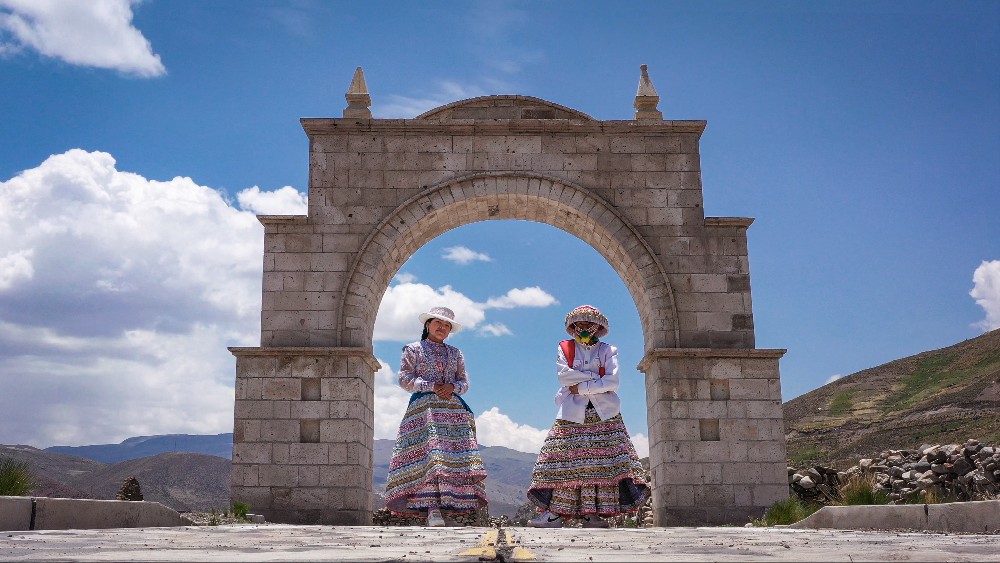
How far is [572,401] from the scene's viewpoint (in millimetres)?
9578

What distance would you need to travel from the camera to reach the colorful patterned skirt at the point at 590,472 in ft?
30.9

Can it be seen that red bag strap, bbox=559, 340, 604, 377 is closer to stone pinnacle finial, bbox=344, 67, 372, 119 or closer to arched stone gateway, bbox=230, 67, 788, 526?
arched stone gateway, bbox=230, 67, 788, 526

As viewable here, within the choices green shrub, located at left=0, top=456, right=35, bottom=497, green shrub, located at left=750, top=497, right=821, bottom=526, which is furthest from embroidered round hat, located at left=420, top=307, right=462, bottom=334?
green shrub, located at left=0, top=456, right=35, bottom=497

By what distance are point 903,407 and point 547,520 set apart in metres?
28.2

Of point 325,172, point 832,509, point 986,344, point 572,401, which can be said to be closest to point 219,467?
point 325,172

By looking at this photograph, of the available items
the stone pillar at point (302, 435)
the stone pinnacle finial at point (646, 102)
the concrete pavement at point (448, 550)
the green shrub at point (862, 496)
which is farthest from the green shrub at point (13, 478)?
the stone pinnacle finial at point (646, 102)

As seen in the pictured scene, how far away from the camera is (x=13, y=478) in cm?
721

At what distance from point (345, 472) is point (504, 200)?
384 centimetres

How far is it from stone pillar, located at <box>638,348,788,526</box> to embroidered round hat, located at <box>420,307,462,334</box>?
253cm

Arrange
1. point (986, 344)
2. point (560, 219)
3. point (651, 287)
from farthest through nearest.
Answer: point (986, 344) < point (560, 219) < point (651, 287)

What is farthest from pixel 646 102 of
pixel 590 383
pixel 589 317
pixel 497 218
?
pixel 590 383

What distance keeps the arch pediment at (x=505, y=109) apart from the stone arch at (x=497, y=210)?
2.80 feet

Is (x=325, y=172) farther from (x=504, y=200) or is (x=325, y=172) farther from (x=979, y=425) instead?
(x=979, y=425)

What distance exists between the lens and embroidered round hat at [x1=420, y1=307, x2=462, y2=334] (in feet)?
32.4
